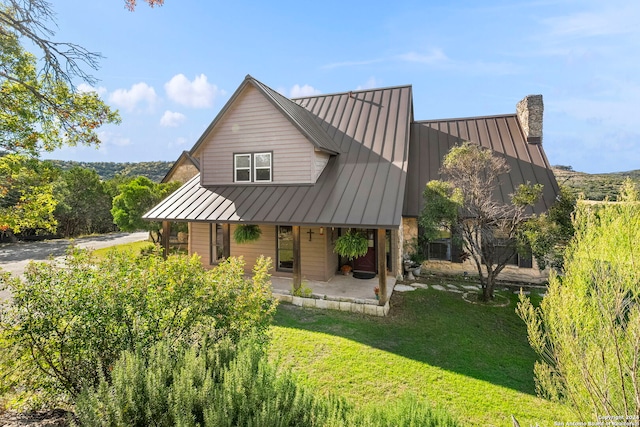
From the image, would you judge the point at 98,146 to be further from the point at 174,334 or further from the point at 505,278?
the point at 505,278

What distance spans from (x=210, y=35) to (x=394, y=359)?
13.2 m

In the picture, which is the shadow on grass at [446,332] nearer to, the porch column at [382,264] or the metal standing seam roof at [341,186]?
the porch column at [382,264]

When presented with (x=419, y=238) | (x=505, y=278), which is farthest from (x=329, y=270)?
(x=505, y=278)

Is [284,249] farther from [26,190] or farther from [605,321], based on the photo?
[605,321]

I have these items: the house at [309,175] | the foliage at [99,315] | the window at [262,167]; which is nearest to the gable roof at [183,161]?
the house at [309,175]

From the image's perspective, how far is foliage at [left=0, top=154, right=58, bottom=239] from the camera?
23.4 feet

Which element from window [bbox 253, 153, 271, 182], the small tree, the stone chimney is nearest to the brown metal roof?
the stone chimney

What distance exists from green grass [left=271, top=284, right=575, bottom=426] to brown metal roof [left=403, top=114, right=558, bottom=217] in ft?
15.6

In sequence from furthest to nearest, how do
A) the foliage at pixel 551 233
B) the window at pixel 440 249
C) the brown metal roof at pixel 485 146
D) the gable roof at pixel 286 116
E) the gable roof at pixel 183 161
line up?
the gable roof at pixel 183 161
the window at pixel 440 249
the brown metal roof at pixel 485 146
the gable roof at pixel 286 116
the foliage at pixel 551 233

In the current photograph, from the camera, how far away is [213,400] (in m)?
2.91

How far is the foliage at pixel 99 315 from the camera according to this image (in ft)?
11.3

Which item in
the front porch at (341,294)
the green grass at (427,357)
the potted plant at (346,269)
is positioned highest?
the potted plant at (346,269)

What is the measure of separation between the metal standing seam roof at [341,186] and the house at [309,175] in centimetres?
4

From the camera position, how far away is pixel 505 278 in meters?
11.4
